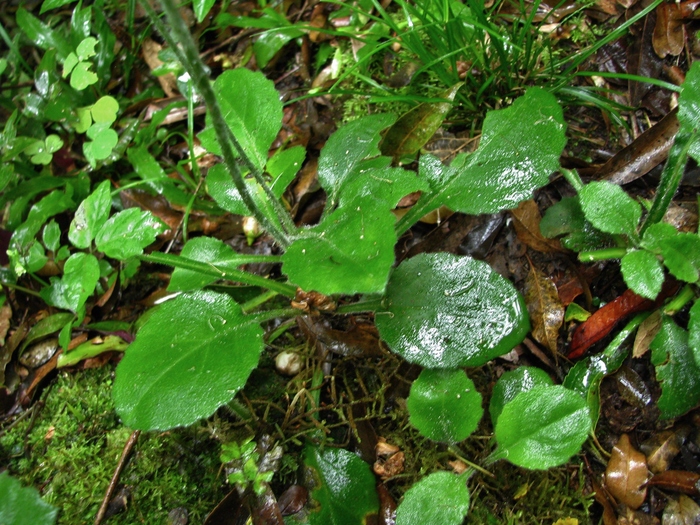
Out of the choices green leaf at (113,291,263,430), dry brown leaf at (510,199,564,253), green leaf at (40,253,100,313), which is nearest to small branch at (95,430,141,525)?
green leaf at (113,291,263,430)

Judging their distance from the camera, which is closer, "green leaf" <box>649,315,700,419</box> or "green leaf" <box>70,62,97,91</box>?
"green leaf" <box>649,315,700,419</box>

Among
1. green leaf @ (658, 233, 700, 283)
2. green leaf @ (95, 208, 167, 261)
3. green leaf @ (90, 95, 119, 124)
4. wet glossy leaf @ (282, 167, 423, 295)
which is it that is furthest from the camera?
green leaf @ (90, 95, 119, 124)

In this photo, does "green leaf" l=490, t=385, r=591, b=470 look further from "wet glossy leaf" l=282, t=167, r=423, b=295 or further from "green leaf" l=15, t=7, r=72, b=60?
"green leaf" l=15, t=7, r=72, b=60

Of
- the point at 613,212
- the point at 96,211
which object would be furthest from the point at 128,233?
the point at 613,212

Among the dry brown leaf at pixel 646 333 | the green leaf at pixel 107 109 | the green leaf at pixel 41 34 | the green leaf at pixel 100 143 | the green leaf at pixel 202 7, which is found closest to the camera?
the dry brown leaf at pixel 646 333

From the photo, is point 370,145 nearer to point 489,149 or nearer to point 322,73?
point 489,149

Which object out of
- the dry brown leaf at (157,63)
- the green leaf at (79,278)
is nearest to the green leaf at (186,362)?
the green leaf at (79,278)

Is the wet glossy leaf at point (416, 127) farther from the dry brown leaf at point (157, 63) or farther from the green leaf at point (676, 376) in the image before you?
the dry brown leaf at point (157, 63)
